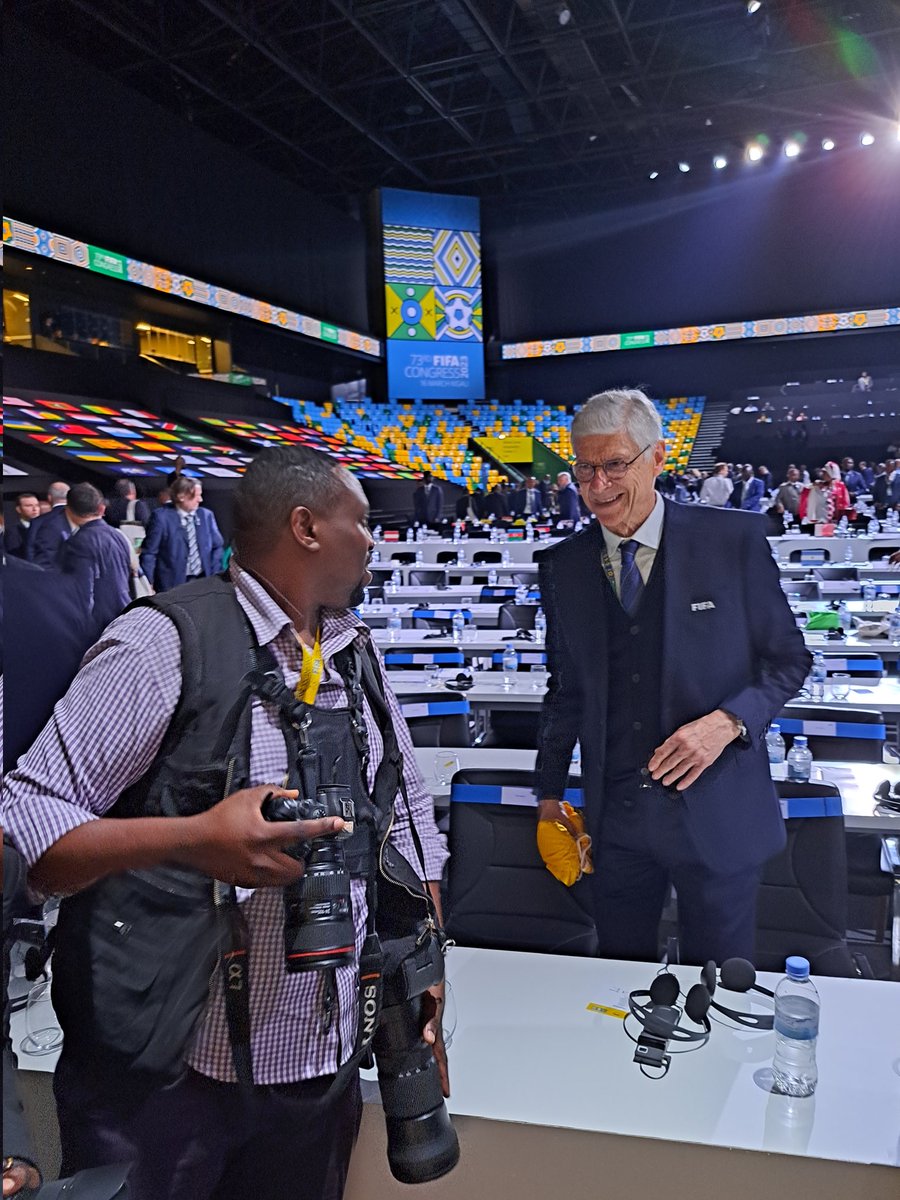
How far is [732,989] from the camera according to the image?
154cm

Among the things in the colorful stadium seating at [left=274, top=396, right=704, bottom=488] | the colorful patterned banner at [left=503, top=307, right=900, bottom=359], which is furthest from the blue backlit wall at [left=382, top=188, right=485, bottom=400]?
the colorful patterned banner at [left=503, top=307, right=900, bottom=359]

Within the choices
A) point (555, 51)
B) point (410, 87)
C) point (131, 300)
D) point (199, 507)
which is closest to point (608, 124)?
point (555, 51)

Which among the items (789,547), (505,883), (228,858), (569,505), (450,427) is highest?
(450,427)

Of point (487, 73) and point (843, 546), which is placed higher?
point (487, 73)

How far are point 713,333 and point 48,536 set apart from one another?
68.3 ft

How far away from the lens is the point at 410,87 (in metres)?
16.0

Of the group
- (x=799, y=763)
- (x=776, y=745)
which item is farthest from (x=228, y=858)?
(x=776, y=745)

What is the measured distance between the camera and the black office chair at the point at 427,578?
26.4 feet

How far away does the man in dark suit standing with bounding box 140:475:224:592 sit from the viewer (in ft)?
20.9

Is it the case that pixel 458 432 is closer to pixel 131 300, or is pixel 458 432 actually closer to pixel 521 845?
pixel 131 300

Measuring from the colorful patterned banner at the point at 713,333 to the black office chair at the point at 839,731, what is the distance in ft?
62.4

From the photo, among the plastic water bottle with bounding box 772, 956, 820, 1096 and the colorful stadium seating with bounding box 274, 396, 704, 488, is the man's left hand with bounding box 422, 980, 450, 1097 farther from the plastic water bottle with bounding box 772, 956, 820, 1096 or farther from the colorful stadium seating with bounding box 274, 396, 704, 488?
the colorful stadium seating with bounding box 274, 396, 704, 488

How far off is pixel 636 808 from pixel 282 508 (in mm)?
1099

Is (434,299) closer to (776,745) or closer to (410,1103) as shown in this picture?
(776,745)
